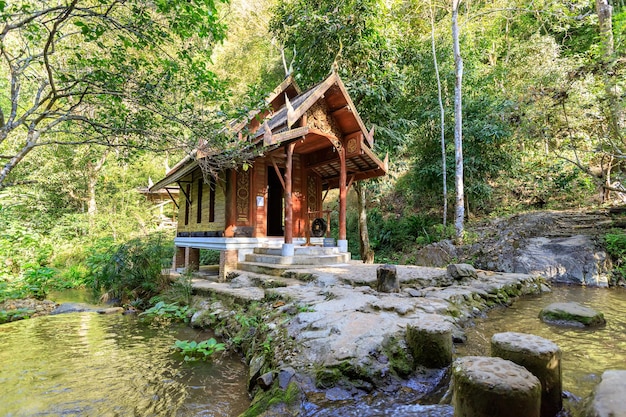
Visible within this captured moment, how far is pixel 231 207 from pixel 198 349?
4869mm

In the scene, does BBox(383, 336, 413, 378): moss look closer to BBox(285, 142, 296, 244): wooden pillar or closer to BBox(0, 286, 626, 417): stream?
BBox(0, 286, 626, 417): stream

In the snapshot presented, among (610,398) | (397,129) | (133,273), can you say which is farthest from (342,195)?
(610,398)

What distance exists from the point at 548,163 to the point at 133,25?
15.9 metres

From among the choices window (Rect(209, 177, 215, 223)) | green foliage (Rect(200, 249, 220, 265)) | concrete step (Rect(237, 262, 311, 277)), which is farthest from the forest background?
concrete step (Rect(237, 262, 311, 277))

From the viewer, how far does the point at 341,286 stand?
234 inches

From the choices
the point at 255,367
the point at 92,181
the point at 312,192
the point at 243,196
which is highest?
the point at 92,181

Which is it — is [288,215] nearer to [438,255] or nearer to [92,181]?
[438,255]

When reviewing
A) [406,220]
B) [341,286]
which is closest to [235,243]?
[341,286]

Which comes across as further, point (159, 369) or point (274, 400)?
point (159, 369)

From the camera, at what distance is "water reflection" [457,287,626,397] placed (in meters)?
3.15

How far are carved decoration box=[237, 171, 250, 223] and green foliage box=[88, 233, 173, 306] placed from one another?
2.60m

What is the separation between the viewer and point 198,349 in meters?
4.45

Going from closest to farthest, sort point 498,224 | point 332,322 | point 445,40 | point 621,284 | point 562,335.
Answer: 1. point 332,322
2. point 562,335
3. point 621,284
4. point 498,224
5. point 445,40

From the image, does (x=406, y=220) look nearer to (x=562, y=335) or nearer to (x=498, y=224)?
(x=498, y=224)
